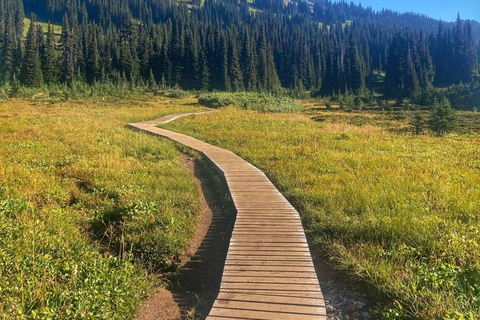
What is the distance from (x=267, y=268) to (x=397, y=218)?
2924 mm

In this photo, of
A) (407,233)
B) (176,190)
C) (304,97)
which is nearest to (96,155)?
(176,190)

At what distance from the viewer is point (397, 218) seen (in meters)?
6.49

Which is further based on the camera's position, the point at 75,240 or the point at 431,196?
the point at 431,196

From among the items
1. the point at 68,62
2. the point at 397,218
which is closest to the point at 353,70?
the point at 68,62

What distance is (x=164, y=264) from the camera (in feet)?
21.0

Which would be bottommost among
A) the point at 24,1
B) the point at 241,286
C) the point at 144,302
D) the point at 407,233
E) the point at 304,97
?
the point at 144,302

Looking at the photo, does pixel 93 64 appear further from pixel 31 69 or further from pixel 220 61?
pixel 220 61

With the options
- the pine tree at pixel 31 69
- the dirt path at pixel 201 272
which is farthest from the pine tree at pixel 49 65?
the dirt path at pixel 201 272

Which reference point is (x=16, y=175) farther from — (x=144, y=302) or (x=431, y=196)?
(x=431, y=196)

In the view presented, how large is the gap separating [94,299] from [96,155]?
1001 centimetres

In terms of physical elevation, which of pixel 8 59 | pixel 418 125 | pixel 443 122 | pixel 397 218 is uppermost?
pixel 8 59

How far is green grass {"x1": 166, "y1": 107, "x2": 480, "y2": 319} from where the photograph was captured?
4262 mm

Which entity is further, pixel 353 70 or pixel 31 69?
pixel 353 70

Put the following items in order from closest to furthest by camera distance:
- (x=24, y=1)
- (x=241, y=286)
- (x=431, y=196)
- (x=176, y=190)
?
(x=241, y=286)
(x=431, y=196)
(x=176, y=190)
(x=24, y=1)
